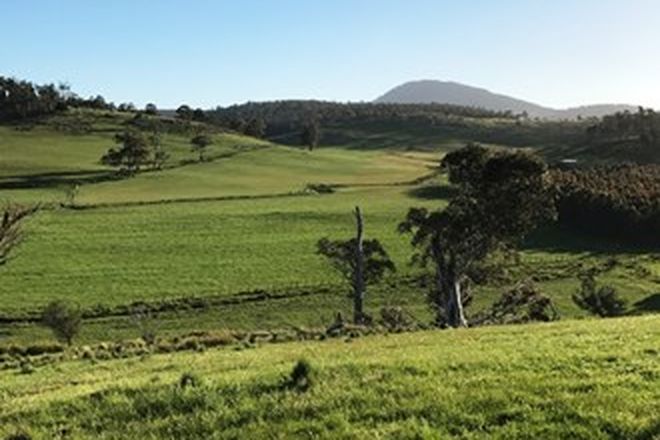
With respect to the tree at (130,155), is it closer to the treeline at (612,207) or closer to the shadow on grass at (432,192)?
the shadow on grass at (432,192)

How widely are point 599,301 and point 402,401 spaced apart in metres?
53.7

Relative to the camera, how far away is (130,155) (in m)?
160

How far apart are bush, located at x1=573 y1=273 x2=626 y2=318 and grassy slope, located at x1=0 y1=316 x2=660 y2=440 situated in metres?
46.3

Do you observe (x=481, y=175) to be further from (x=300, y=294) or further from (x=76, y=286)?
(x=76, y=286)

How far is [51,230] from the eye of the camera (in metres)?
98.2

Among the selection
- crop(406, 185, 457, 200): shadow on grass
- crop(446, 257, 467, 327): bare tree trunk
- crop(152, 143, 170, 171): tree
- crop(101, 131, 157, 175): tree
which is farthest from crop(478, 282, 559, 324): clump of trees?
crop(152, 143, 170, 171): tree

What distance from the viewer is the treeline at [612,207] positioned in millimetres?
101938

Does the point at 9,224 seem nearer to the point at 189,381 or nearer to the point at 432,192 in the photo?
the point at 189,381

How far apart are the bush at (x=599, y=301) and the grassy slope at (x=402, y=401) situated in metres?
46.3

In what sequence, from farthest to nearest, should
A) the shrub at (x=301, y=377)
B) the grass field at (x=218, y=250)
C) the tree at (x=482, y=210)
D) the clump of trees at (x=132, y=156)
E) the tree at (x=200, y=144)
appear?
1. the tree at (x=200, y=144)
2. the clump of trees at (x=132, y=156)
3. the grass field at (x=218, y=250)
4. the tree at (x=482, y=210)
5. the shrub at (x=301, y=377)

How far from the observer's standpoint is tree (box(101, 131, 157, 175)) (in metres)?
157

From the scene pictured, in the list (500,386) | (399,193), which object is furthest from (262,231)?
(500,386)

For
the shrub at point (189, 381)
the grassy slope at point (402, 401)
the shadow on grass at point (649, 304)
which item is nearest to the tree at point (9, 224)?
the grassy slope at point (402, 401)

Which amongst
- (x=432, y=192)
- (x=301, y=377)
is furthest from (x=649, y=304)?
(x=432, y=192)
